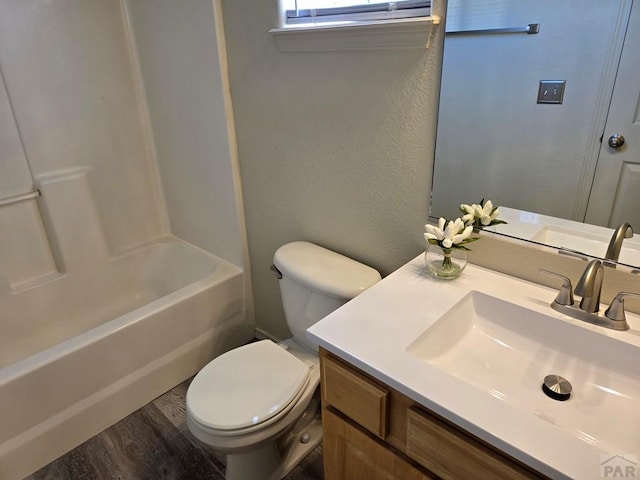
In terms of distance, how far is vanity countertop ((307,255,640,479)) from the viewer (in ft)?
2.37

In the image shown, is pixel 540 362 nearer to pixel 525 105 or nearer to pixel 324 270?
pixel 525 105

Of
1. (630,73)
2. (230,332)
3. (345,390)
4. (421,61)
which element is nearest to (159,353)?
(230,332)

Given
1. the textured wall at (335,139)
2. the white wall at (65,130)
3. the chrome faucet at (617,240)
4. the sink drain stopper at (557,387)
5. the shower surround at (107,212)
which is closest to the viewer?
the sink drain stopper at (557,387)

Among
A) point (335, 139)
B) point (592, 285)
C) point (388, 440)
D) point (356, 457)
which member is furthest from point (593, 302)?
point (335, 139)

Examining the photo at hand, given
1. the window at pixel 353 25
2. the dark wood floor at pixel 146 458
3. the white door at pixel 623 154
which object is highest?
the window at pixel 353 25

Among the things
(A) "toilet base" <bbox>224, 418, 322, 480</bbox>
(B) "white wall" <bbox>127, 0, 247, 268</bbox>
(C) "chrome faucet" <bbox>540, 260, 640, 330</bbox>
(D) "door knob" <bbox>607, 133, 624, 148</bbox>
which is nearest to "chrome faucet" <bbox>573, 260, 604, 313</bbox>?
(C) "chrome faucet" <bbox>540, 260, 640, 330</bbox>

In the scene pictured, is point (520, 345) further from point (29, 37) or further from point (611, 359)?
point (29, 37)

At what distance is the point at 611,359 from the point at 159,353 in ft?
5.48

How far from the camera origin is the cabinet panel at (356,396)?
950 millimetres

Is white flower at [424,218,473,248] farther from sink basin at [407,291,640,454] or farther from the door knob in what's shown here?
the door knob

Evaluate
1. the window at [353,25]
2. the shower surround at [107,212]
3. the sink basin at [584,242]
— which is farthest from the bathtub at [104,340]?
the sink basin at [584,242]

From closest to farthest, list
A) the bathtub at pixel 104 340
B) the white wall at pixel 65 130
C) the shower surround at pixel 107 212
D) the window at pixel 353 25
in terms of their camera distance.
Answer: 1. the window at pixel 353 25
2. the bathtub at pixel 104 340
3. the shower surround at pixel 107 212
4. the white wall at pixel 65 130

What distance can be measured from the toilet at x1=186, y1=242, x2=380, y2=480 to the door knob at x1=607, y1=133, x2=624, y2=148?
75 centimetres

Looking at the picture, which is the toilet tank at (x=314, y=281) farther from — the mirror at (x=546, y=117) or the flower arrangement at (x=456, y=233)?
the mirror at (x=546, y=117)
